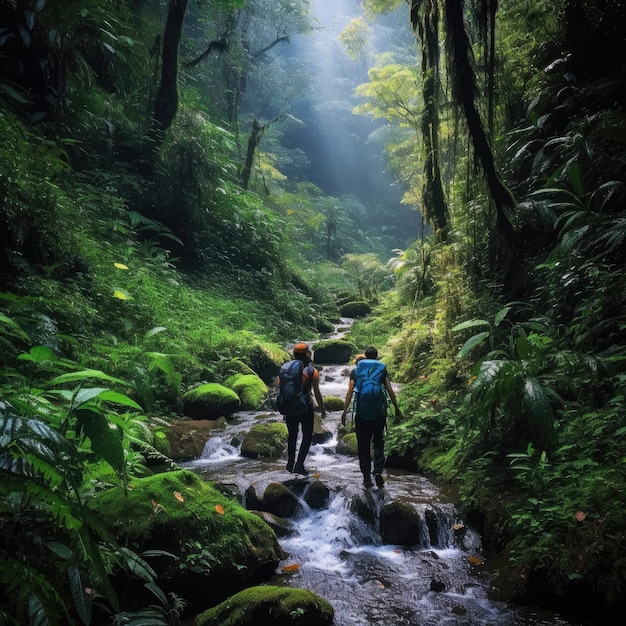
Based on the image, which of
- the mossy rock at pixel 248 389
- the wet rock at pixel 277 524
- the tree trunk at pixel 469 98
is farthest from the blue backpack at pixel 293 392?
the tree trunk at pixel 469 98

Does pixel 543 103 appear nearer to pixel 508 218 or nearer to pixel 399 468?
pixel 508 218

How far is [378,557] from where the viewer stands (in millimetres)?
5023

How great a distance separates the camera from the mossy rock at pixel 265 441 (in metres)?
7.76

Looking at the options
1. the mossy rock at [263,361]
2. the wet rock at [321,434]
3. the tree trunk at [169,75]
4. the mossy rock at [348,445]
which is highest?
the tree trunk at [169,75]

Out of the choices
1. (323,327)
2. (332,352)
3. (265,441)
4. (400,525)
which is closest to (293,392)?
(265,441)

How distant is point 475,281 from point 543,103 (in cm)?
305

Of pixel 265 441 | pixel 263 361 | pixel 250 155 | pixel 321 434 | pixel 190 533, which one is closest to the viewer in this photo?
pixel 190 533

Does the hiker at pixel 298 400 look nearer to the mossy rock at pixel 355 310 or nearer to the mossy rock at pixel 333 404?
the mossy rock at pixel 333 404

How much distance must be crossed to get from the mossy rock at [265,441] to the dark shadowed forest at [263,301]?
1.42 m

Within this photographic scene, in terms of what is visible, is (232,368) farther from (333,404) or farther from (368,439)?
(368,439)

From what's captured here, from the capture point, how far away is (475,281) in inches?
319

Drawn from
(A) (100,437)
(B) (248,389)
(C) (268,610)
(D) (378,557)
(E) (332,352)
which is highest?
(E) (332,352)

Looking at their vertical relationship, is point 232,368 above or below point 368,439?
above

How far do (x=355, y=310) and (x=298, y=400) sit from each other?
15.9 meters
